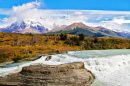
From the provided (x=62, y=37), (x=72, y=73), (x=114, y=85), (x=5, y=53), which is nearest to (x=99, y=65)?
(x=114, y=85)

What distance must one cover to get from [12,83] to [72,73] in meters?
12.3

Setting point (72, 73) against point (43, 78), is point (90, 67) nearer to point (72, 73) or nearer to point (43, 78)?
point (72, 73)

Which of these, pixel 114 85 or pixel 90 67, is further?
pixel 90 67

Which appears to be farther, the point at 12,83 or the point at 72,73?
the point at 72,73

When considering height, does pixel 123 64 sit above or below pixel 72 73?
below

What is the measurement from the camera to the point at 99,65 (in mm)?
35406

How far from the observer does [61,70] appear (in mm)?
22438

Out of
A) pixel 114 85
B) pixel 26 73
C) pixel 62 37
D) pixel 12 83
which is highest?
pixel 62 37

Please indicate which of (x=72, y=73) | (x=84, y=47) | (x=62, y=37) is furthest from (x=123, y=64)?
(x=62, y=37)

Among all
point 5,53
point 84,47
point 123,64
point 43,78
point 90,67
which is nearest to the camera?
point 43,78

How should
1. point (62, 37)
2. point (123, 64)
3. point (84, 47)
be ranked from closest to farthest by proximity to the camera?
point (123, 64)
point (84, 47)
point (62, 37)

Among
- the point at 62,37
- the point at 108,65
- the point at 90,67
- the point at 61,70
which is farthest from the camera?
the point at 62,37

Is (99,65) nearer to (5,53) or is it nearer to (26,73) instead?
(26,73)

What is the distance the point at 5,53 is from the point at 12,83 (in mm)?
39568
